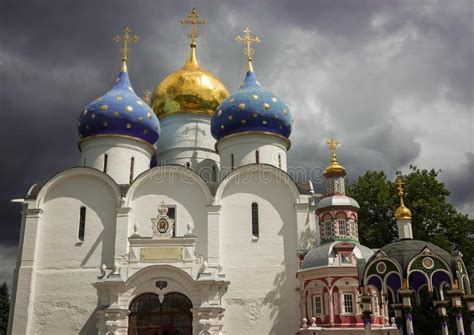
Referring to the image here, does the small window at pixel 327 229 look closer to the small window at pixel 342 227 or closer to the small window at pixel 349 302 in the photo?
the small window at pixel 342 227

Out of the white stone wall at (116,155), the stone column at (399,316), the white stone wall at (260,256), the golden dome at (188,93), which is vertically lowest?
the stone column at (399,316)

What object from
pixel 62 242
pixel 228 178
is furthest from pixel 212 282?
pixel 62 242

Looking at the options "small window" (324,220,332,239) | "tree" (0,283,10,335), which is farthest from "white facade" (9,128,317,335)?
"tree" (0,283,10,335)

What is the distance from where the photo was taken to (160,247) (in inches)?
652

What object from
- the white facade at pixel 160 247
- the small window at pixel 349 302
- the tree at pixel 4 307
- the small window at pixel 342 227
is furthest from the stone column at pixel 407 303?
the tree at pixel 4 307

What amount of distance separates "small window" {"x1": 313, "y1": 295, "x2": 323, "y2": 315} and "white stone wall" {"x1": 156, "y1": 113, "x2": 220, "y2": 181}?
849 centimetres

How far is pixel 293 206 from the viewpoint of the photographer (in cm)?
1880

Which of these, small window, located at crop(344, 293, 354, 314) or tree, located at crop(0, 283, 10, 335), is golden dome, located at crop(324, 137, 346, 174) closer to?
small window, located at crop(344, 293, 354, 314)

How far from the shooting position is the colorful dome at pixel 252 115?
20.6m

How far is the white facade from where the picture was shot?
1625 centimetres

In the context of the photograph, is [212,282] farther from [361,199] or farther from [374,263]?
[361,199]

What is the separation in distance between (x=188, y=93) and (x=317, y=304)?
12.1 meters

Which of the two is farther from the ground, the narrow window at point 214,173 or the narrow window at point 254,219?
the narrow window at point 214,173

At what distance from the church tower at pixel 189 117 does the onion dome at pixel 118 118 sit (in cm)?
273
